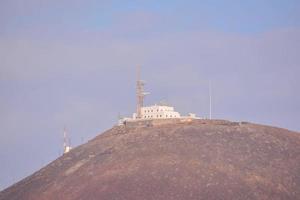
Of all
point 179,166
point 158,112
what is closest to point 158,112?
point 158,112

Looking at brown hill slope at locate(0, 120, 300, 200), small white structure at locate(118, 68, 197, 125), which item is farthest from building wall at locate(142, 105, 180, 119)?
brown hill slope at locate(0, 120, 300, 200)

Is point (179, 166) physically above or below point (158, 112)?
below

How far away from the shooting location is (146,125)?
7719cm

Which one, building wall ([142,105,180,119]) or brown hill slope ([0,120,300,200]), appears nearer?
brown hill slope ([0,120,300,200])

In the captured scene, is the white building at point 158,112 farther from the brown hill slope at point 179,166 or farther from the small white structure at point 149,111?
the brown hill slope at point 179,166

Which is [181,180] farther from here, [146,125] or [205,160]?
[146,125]

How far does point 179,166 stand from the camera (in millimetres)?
63938

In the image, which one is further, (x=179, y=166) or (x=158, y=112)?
(x=158, y=112)

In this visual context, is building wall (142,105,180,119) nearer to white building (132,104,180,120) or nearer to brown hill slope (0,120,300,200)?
white building (132,104,180,120)

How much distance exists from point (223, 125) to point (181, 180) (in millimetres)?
13581

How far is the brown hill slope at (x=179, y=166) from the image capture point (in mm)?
60844

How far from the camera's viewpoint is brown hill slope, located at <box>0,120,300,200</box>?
6084cm

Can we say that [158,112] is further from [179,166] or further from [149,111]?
[179,166]

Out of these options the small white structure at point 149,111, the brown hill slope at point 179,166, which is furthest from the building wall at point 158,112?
the brown hill slope at point 179,166
